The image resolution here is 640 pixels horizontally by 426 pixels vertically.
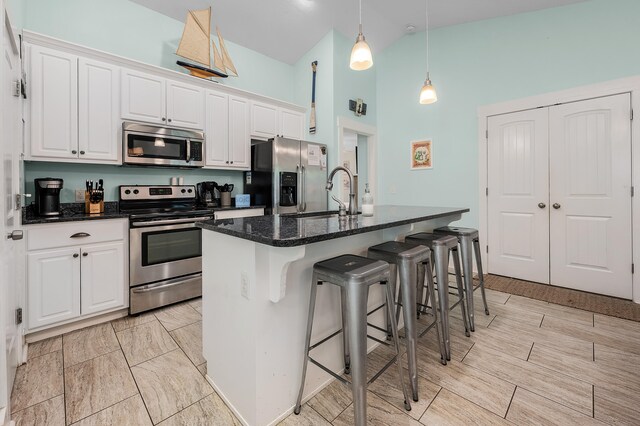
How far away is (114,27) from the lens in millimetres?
2898

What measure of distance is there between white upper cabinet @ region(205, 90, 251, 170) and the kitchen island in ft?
6.61

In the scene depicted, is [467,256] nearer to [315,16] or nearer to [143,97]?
[143,97]

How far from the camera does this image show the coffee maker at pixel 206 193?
3.41m

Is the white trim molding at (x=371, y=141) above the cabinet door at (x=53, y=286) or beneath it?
above

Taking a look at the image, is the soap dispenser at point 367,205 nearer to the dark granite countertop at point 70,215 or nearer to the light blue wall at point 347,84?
the dark granite countertop at point 70,215

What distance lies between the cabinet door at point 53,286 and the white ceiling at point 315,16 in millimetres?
2794

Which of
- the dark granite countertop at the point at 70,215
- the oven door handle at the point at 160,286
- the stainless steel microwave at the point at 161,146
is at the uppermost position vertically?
the stainless steel microwave at the point at 161,146

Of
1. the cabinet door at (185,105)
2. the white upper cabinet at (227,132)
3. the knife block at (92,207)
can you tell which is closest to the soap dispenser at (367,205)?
the white upper cabinet at (227,132)

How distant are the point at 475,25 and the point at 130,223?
184 inches

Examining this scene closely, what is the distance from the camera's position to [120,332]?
2.25m

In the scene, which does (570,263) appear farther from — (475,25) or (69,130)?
(69,130)

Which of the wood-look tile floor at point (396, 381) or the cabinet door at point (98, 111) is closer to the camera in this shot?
the wood-look tile floor at point (396, 381)

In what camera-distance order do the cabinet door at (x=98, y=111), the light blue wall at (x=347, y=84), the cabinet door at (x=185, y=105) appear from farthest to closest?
the light blue wall at (x=347, y=84), the cabinet door at (x=185, y=105), the cabinet door at (x=98, y=111)

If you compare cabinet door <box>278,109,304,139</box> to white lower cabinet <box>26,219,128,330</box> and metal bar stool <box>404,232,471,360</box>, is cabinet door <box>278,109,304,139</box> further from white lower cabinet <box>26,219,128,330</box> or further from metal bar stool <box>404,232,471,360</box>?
metal bar stool <box>404,232,471,360</box>
